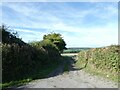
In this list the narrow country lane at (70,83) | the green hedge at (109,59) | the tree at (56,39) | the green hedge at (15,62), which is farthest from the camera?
the tree at (56,39)

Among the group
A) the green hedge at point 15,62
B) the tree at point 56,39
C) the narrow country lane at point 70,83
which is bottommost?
the narrow country lane at point 70,83

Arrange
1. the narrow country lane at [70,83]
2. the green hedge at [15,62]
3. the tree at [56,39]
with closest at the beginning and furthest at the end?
the narrow country lane at [70,83], the green hedge at [15,62], the tree at [56,39]

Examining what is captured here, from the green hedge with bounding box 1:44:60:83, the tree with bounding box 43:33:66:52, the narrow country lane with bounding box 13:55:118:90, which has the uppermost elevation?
the tree with bounding box 43:33:66:52

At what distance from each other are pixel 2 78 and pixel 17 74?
1.85 metres

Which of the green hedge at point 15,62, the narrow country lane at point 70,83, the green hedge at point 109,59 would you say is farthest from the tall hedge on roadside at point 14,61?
the green hedge at point 109,59

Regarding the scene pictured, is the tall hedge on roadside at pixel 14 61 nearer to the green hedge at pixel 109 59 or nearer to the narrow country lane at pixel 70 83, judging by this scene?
the narrow country lane at pixel 70 83

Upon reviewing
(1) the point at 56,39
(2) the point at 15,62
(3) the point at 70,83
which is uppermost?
(1) the point at 56,39

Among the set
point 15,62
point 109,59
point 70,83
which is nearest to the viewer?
point 70,83

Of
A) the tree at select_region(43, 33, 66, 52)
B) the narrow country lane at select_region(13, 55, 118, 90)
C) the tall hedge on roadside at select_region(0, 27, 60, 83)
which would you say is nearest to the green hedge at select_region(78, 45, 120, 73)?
the narrow country lane at select_region(13, 55, 118, 90)

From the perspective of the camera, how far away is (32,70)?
62.3 feet

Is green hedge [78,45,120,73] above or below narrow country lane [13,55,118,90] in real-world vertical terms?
above

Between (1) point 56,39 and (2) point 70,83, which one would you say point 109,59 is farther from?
(1) point 56,39

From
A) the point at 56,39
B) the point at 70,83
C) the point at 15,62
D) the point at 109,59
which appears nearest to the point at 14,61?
the point at 15,62

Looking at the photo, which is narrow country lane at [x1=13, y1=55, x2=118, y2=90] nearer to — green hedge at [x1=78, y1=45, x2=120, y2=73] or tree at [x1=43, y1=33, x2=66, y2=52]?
green hedge at [x1=78, y1=45, x2=120, y2=73]
